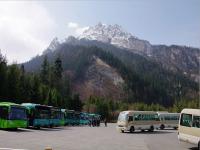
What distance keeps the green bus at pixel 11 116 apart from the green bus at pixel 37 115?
198 inches

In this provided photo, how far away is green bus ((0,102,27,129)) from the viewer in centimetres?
3591

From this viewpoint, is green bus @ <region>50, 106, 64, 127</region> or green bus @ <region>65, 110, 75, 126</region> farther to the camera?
green bus @ <region>65, 110, 75, 126</region>

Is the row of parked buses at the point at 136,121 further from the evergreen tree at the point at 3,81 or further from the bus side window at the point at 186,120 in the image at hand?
the evergreen tree at the point at 3,81

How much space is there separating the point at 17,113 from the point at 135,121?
15.4 meters

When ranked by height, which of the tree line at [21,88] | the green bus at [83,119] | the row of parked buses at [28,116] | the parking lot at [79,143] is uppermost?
the tree line at [21,88]

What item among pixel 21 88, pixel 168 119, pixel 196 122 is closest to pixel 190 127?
pixel 196 122

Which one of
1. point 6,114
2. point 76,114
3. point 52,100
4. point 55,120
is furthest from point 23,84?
point 6,114

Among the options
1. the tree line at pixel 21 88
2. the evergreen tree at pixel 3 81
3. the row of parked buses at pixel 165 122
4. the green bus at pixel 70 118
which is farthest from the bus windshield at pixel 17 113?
the evergreen tree at pixel 3 81

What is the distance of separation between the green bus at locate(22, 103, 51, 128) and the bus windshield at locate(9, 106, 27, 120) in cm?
454

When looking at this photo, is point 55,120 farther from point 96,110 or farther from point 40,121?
point 96,110

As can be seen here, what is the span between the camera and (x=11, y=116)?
36250mm

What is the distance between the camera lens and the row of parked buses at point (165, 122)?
22.6m

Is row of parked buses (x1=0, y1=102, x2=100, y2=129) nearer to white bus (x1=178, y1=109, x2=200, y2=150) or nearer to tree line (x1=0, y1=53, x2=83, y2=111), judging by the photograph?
tree line (x1=0, y1=53, x2=83, y2=111)

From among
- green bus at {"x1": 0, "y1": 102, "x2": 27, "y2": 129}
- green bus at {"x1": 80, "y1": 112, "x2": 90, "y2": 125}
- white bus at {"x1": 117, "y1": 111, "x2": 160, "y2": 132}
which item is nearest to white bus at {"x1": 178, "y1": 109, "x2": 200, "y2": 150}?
green bus at {"x1": 0, "y1": 102, "x2": 27, "y2": 129}
